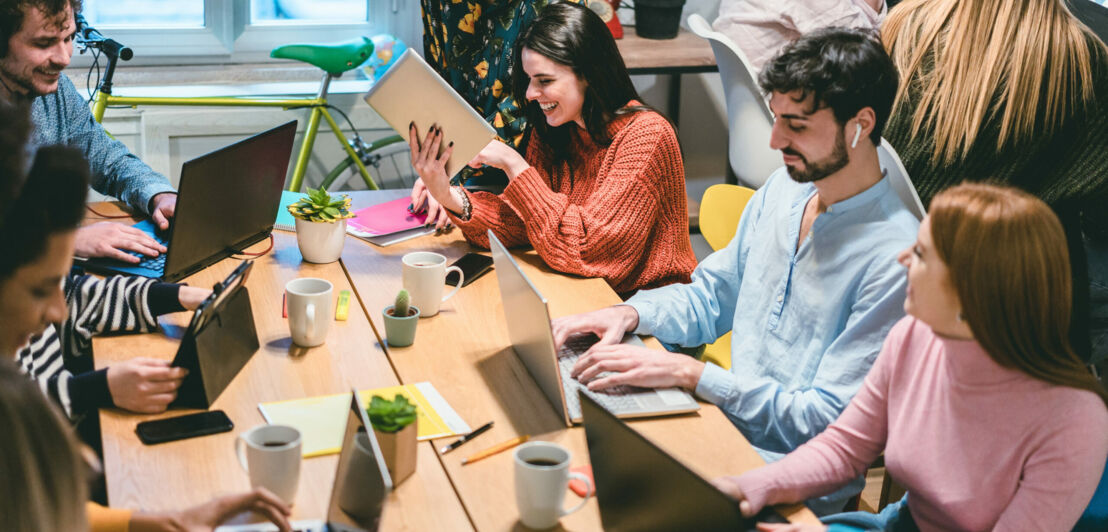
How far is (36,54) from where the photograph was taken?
6.63 feet

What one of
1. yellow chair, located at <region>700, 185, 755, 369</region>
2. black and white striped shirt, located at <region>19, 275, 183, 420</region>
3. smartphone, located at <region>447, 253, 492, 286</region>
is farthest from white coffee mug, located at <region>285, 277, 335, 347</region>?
yellow chair, located at <region>700, 185, 755, 369</region>

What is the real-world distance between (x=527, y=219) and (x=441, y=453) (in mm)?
792

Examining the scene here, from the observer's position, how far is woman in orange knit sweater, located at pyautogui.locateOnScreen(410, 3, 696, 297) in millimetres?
2037

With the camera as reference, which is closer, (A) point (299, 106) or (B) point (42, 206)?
(B) point (42, 206)

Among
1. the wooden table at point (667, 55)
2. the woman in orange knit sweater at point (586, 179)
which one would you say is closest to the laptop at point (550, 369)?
the woman in orange knit sweater at point (586, 179)

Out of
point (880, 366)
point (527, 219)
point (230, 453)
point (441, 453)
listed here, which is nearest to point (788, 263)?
point (880, 366)

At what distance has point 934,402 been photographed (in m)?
1.32

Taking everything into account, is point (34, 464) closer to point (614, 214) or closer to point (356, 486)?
point (356, 486)

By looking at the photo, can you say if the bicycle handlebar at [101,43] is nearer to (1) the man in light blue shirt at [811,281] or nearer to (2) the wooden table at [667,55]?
(2) the wooden table at [667,55]

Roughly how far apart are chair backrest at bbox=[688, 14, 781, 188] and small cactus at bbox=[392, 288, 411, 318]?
1641 millimetres

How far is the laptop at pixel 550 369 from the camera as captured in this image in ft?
4.68

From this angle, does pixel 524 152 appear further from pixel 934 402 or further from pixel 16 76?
pixel 934 402

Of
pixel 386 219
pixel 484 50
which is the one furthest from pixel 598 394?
pixel 484 50

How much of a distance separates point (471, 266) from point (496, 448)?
729mm
